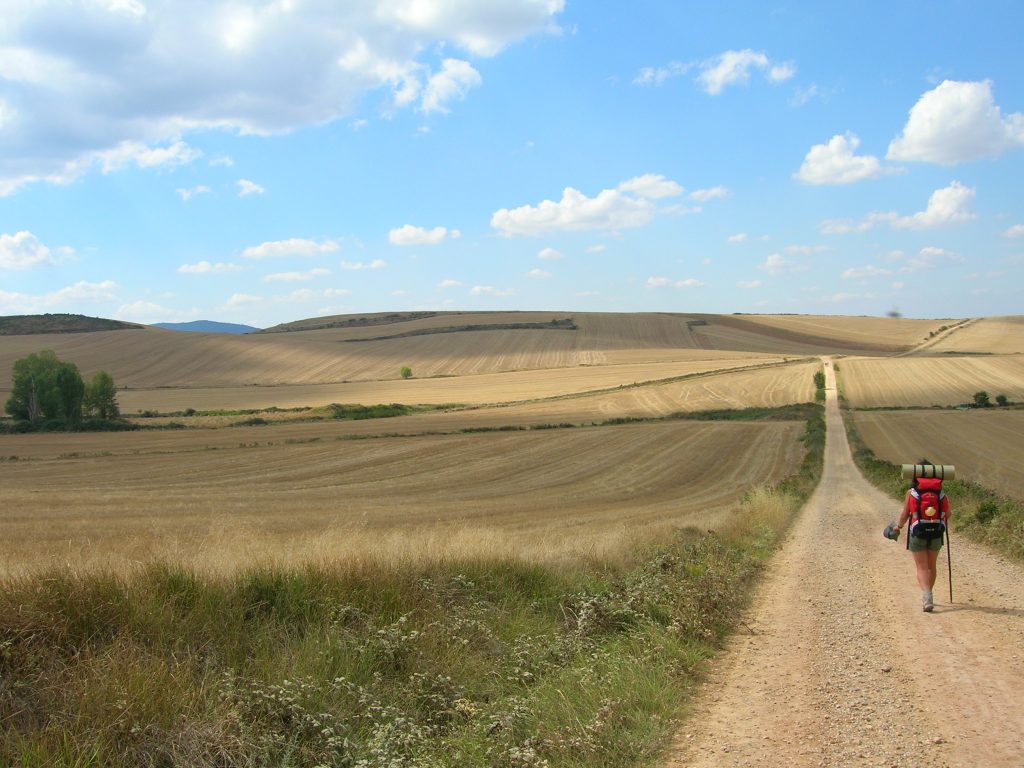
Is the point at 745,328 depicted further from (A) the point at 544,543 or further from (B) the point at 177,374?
(A) the point at 544,543

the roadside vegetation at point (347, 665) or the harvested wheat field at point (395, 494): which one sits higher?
the roadside vegetation at point (347, 665)

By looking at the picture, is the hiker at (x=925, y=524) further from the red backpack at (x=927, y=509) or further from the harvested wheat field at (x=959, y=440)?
the harvested wheat field at (x=959, y=440)

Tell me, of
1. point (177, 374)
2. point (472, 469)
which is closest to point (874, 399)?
point (472, 469)

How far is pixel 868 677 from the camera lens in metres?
6.62

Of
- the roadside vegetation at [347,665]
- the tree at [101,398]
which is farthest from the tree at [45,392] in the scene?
the roadside vegetation at [347,665]

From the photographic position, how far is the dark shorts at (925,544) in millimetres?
9414

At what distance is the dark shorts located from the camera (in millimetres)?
9414

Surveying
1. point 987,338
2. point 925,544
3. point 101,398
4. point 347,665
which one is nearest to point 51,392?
point 101,398

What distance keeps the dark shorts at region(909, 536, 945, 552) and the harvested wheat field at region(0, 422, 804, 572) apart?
446 centimetres

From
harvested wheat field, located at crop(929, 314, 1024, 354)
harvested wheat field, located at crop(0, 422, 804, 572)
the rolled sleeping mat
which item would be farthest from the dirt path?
harvested wheat field, located at crop(929, 314, 1024, 354)

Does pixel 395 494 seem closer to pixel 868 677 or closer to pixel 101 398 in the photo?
pixel 868 677

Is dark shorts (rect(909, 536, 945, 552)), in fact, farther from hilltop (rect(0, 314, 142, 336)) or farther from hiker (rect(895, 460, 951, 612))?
hilltop (rect(0, 314, 142, 336))

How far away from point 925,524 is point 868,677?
3687 millimetres

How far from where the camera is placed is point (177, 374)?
10300 cm
